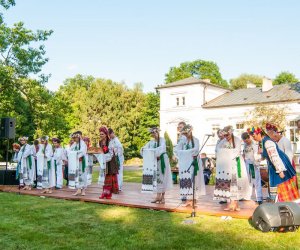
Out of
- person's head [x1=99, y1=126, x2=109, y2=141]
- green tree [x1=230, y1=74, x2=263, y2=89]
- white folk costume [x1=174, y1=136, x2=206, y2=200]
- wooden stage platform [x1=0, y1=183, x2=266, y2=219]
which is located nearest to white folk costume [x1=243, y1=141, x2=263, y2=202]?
wooden stage platform [x1=0, y1=183, x2=266, y2=219]

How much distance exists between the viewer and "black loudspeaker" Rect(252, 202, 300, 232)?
21.8 ft

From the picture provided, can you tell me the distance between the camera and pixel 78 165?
39.7ft

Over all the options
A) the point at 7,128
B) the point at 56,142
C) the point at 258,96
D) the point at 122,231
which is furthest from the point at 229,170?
the point at 258,96

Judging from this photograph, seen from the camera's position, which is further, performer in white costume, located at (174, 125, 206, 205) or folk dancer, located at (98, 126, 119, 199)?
folk dancer, located at (98, 126, 119, 199)

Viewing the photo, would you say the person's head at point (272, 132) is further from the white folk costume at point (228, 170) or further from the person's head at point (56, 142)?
the person's head at point (56, 142)

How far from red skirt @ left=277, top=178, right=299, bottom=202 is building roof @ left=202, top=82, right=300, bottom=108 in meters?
29.8

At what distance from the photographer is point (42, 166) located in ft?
45.2

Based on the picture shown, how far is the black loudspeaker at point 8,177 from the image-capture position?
52.1 feet

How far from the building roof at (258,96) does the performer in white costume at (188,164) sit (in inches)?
1126

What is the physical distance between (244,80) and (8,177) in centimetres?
4681

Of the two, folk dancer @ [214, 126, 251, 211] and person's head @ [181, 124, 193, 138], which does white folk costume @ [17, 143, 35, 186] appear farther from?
folk dancer @ [214, 126, 251, 211]

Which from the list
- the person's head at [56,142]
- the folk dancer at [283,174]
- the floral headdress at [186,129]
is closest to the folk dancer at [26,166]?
the person's head at [56,142]

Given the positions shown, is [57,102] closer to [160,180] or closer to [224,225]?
[160,180]

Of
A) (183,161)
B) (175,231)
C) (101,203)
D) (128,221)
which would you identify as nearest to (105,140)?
(101,203)
